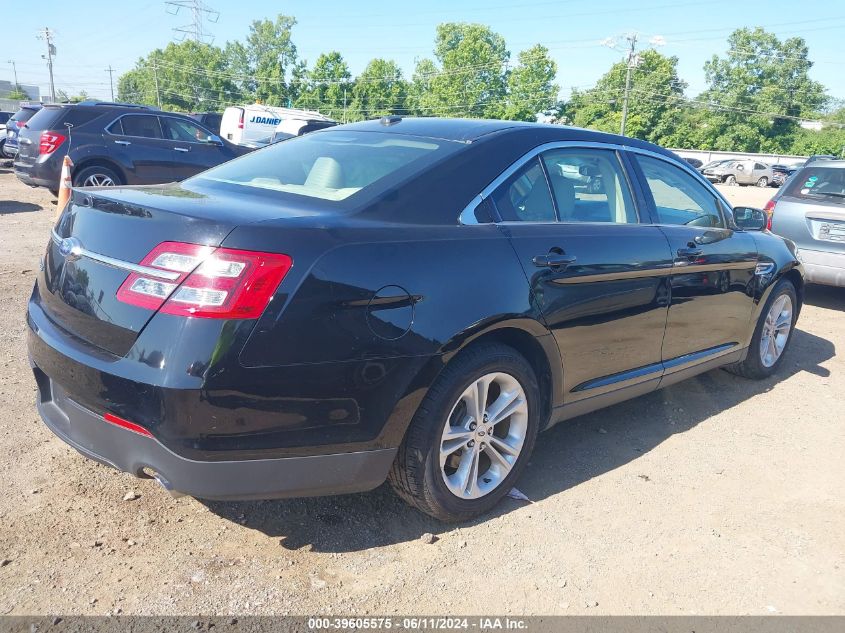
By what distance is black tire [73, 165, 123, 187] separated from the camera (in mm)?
10797

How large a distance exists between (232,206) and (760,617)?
8.06 feet

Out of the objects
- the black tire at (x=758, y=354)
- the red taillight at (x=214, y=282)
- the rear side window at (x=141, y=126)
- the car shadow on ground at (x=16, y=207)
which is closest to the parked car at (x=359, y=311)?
the red taillight at (x=214, y=282)

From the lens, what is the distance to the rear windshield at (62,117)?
35.7ft

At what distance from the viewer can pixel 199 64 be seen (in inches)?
3883

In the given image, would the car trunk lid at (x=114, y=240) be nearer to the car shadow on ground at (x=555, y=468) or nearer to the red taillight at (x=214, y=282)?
the red taillight at (x=214, y=282)

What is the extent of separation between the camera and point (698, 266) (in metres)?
4.09

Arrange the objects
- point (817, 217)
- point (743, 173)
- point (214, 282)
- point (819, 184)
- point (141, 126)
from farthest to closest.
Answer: point (743, 173) < point (141, 126) < point (819, 184) < point (817, 217) < point (214, 282)

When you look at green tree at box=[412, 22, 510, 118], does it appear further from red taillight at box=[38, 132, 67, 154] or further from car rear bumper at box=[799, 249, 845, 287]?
car rear bumper at box=[799, 249, 845, 287]

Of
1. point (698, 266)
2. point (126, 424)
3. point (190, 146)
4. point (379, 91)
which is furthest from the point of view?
point (379, 91)

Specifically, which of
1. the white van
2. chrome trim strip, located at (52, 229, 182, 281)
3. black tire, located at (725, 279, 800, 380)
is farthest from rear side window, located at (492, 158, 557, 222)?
the white van

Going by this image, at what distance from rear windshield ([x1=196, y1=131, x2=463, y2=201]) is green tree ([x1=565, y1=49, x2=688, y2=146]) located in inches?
2678

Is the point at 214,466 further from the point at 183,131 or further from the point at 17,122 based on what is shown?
the point at 17,122

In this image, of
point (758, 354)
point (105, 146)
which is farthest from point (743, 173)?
point (758, 354)

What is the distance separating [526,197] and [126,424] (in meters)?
1.94
